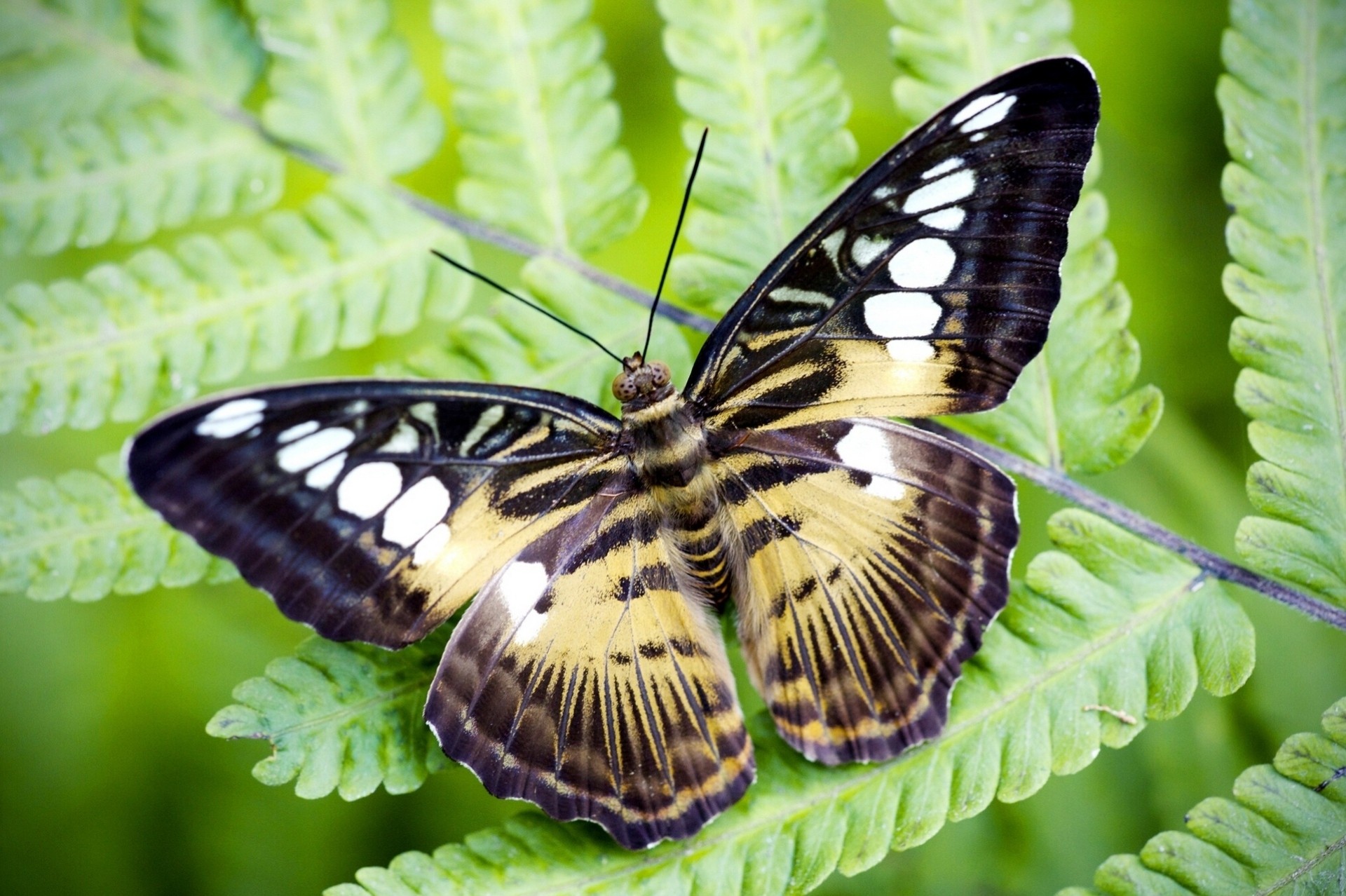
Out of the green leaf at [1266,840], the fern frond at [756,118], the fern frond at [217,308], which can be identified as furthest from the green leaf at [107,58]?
the green leaf at [1266,840]

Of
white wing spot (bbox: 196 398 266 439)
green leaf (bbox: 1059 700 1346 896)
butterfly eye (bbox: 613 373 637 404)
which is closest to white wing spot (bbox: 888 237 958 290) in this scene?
butterfly eye (bbox: 613 373 637 404)

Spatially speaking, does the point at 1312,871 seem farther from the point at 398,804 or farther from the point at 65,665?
the point at 65,665

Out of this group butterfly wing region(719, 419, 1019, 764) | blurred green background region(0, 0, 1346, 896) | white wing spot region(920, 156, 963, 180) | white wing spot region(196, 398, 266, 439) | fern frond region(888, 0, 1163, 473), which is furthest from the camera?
blurred green background region(0, 0, 1346, 896)

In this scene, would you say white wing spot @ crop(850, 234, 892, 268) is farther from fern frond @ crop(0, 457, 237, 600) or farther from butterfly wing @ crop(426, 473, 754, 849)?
fern frond @ crop(0, 457, 237, 600)

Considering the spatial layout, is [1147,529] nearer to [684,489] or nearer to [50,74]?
[684,489]

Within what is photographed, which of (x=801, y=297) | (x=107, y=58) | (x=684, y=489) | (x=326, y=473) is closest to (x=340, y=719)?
(x=326, y=473)

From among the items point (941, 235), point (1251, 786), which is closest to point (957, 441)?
point (941, 235)
